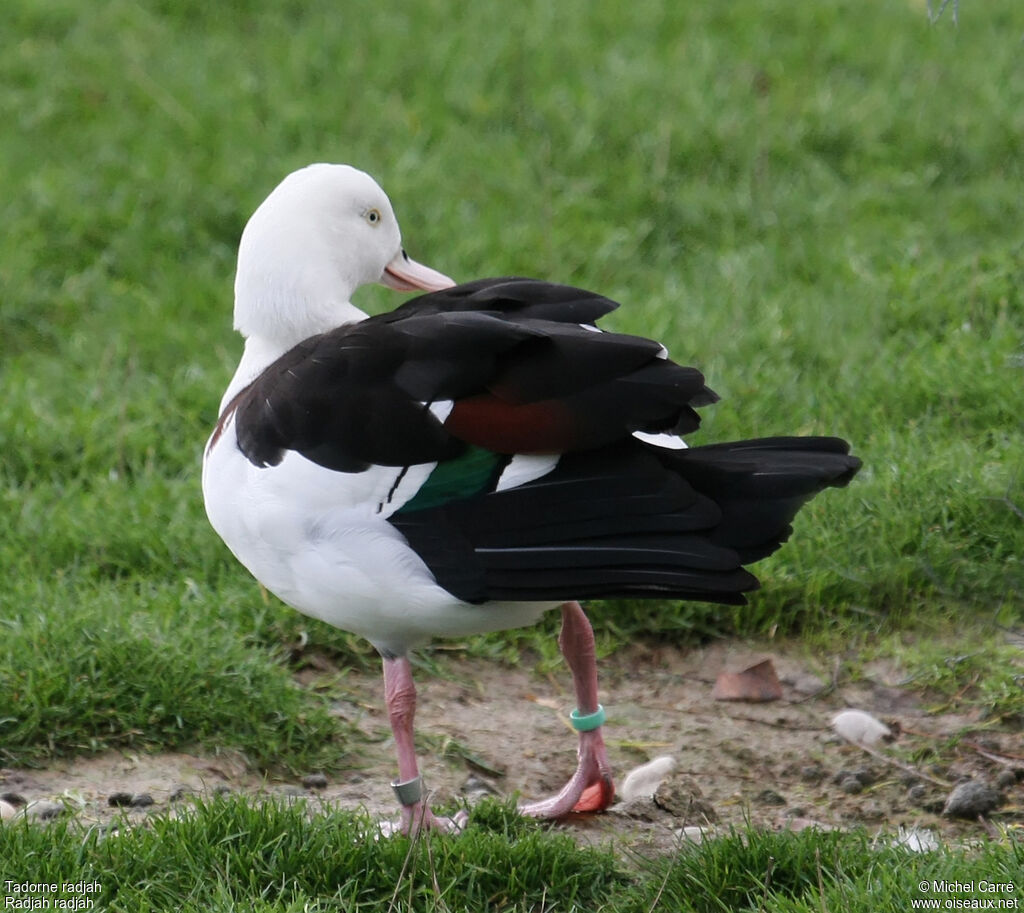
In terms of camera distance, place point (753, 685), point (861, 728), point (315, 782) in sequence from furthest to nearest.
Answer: point (753, 685) < point (861, 728) < point (315, 782)

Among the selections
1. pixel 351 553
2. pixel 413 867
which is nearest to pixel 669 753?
pixel 413 867

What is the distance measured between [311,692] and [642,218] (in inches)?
129

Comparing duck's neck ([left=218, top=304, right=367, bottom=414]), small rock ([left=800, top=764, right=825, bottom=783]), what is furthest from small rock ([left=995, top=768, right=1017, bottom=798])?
duck's neck ([left=218, top=304, right=367, bottom=414])

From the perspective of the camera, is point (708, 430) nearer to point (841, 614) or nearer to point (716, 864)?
point (841, 614)

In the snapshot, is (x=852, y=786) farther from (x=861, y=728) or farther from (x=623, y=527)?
(x=623, y=527)

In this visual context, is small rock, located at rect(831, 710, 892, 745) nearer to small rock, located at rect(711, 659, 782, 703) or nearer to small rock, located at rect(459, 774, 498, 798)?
small rock, located at rect(711, 659, 782, 703)

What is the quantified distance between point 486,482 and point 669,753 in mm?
1128

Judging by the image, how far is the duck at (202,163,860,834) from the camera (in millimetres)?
3129

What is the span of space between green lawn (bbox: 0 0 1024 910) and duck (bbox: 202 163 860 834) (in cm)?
55

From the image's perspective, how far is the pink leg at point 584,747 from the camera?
364cm

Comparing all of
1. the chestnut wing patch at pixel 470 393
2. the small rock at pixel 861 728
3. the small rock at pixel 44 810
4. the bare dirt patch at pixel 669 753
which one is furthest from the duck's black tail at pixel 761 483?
the small rock at pixel 44 810

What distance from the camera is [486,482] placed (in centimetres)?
323

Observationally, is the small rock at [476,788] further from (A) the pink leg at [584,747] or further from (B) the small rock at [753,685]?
(B) the small rock at [753,685]

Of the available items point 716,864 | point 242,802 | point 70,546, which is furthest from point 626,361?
point 70,546
